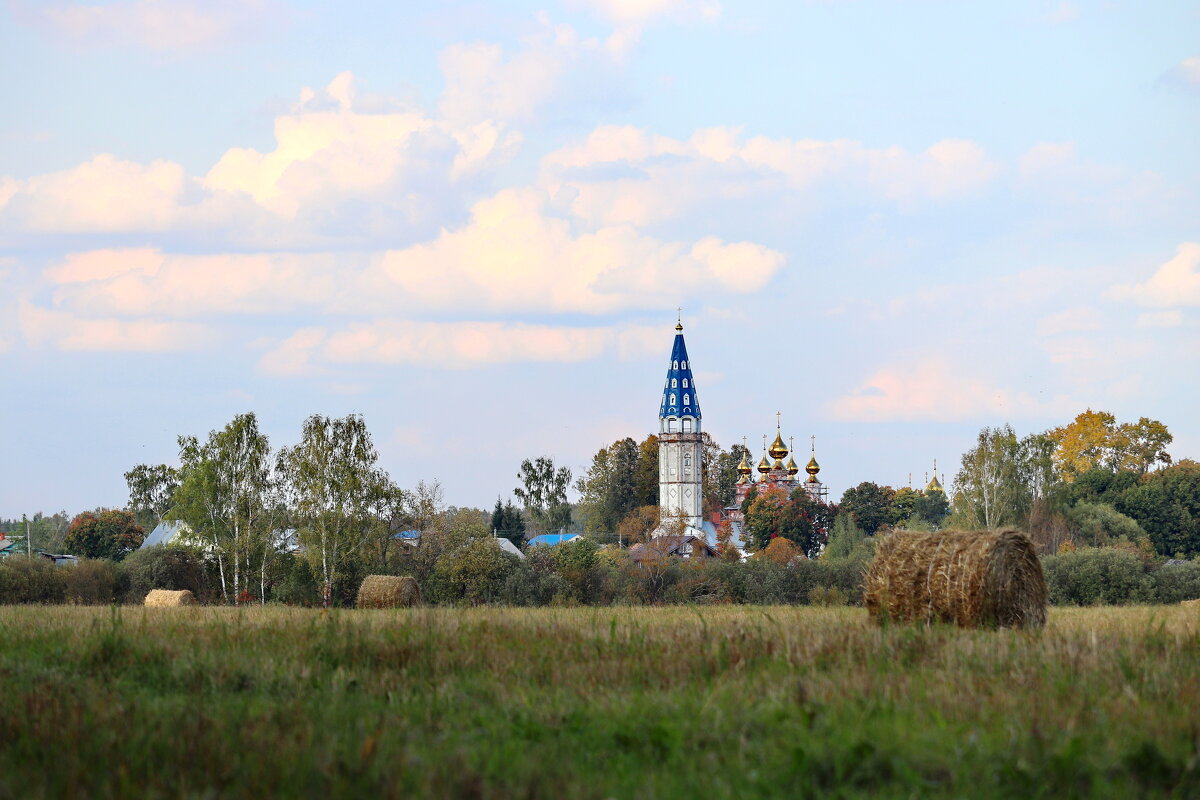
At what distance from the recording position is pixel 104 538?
107 meters

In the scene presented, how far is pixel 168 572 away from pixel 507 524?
75644 mm

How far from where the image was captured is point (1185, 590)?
59094 millimetres

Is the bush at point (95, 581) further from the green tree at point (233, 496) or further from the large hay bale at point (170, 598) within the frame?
the large hay bale at point (170, 598)

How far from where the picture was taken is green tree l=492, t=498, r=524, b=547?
140 meters

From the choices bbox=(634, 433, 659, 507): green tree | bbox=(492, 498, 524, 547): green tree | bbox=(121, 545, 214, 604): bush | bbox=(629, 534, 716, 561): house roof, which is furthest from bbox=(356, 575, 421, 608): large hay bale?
bbox=(634, 433, 659, 507): green tree

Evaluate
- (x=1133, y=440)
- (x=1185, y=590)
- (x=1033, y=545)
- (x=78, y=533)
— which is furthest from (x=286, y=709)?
(x=1133, y=440)

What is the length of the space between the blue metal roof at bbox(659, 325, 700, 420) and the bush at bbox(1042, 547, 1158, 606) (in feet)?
367

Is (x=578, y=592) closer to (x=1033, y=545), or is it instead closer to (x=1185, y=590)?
(x=1185, y=590)

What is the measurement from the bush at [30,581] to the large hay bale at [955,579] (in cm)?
4348

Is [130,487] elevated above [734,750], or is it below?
above

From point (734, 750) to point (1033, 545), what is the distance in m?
12.8

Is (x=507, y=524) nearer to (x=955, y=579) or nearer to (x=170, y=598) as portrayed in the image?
(x=170, y=598)

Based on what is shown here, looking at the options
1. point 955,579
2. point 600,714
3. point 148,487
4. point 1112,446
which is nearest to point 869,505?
point 1112,446

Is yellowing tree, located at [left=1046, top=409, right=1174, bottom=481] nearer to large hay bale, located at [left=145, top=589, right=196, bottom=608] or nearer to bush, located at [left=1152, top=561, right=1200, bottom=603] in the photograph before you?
bush, located at [left=1152, top=561, right=1200, bottom=603]
